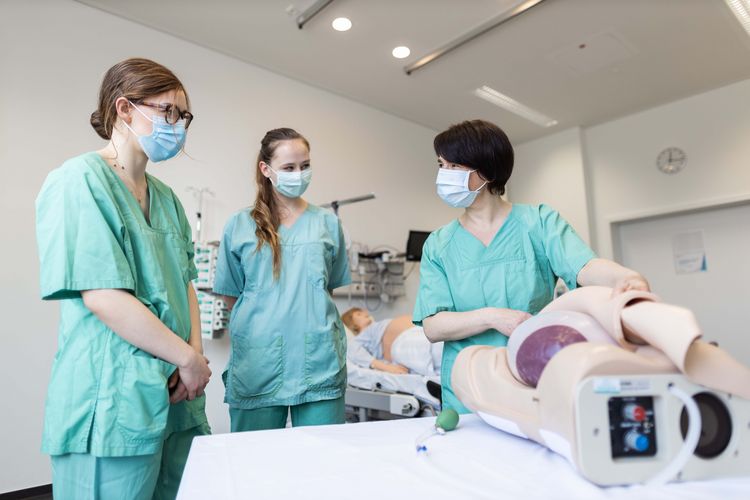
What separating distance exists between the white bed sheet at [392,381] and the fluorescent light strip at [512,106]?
278 centimetres

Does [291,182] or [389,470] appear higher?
[291,182]

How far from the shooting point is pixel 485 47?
3527 millimetres

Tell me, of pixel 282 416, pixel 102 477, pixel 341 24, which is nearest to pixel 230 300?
pixel 282 416

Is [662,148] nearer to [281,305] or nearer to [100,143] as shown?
[281,305]

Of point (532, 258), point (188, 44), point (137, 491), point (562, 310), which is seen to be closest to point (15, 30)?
point (188, 44)

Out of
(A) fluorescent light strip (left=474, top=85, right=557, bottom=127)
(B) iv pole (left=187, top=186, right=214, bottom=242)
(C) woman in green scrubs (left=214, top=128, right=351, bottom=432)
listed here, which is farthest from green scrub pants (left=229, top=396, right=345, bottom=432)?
(A) fluorescent light strip (left=474, top=85, right=557, bottom=127)

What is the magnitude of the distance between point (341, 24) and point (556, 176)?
295cm

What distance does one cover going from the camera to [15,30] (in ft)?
8.66

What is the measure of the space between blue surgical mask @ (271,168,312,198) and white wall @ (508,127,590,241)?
388cm

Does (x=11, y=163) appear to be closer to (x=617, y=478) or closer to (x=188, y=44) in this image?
(x=188, y=44)

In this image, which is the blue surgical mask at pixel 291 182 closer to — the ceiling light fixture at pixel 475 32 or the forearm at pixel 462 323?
the forearm at pixel 462 323

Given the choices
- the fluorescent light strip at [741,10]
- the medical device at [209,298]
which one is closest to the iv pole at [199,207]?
the medical device at [209,298]

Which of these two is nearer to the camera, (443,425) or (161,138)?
(443,425)

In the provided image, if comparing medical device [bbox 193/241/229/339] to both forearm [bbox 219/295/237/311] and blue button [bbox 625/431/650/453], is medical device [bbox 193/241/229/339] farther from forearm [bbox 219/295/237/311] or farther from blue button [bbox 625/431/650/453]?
blue button [bbox 625/431/650/453]
